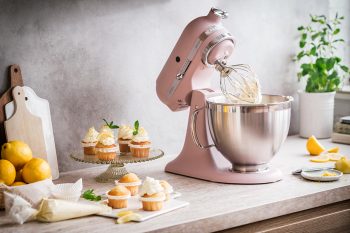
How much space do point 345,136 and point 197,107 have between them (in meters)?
0.84

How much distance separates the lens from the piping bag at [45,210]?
1707 millimetres

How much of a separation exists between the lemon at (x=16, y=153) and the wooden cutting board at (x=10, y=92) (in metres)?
0.16

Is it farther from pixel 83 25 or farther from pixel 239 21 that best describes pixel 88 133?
pixel 239 21

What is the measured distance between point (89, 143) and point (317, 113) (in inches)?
44.9

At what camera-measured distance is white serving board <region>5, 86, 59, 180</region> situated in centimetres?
216

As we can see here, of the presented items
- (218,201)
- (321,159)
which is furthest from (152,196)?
(321,159)

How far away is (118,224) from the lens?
66.8 inches

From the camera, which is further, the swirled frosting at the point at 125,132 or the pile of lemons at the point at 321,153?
the pile of lemons at the point at 321,153

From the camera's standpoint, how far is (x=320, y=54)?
292cm

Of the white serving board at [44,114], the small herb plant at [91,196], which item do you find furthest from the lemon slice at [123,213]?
the white serving board at [44,114]

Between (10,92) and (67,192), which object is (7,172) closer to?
(67,192)

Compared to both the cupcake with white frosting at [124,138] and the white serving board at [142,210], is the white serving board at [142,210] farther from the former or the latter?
the cupcake with white frosting at [124,138]

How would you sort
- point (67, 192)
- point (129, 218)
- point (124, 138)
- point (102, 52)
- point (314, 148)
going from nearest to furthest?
point (129, 218)
point (67, 192)
point (124, 138)
point (102, 52)
point (314, 148)

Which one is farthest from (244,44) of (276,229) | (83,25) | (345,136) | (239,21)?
(276,229)
